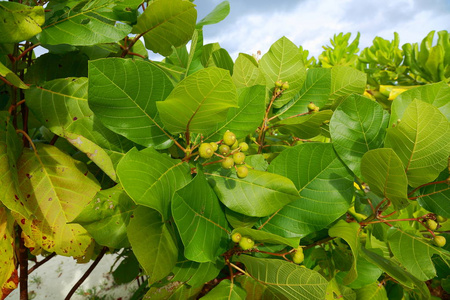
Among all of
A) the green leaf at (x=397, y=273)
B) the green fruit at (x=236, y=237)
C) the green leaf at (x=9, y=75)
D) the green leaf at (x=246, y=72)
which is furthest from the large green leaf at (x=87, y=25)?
the green leaf at (x=397, y=273)

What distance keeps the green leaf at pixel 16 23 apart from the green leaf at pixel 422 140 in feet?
2.56

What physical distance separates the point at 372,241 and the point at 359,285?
0.16 metres

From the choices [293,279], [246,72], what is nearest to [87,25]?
[246,72]

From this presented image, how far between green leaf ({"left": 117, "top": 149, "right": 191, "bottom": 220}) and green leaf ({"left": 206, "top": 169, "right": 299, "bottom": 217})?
0.27 ft

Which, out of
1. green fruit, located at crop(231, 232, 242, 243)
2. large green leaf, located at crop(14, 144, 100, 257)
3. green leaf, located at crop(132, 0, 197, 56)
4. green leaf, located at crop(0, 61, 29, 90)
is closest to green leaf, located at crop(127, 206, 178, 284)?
green fruit, located at crop(231, 232, 242, 243)

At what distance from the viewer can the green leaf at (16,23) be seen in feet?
2.13

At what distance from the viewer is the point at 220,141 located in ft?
2.17

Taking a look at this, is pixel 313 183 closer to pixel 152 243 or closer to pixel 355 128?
pixel 355 128

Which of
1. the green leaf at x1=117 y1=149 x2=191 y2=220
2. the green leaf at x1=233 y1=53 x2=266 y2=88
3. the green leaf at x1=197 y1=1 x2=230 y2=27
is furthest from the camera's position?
the green leaf at x1=197 y1=1 x2=230 y2=27

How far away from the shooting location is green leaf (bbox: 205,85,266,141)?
0.64m

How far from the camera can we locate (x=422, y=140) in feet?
1.99

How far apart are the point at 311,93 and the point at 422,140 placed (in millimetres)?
353

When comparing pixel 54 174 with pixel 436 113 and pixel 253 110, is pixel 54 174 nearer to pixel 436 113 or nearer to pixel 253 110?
pixel 253 110

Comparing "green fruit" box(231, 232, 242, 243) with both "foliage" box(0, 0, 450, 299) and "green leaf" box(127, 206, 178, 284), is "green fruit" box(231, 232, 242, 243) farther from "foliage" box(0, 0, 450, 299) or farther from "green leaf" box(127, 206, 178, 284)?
"green leaf" box(127, 206, 178, 284)
